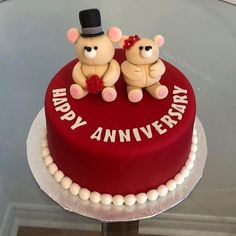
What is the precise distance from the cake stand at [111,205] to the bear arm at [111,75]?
296 millimetres

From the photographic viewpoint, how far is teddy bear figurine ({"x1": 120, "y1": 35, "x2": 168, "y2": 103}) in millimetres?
1125

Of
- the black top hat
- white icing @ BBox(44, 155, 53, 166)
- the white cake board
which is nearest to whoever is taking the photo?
the black top hat

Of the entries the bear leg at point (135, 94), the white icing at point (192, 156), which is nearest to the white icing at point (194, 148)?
the white icing at point (192, 156)

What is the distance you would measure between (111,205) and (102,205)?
2cm

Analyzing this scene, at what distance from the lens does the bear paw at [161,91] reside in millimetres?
1171

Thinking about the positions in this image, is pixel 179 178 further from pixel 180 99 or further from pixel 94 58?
pixel 94 58

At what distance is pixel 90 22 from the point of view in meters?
1.09

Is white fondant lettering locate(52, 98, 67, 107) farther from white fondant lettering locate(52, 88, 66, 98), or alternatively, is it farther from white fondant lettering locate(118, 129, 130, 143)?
white fondant lettering locate(118, 129, 130, 143)

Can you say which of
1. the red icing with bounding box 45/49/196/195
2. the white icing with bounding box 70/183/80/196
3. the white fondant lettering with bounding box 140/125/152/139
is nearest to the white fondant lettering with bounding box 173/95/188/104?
the red icing with bounding box 45/49/196/195

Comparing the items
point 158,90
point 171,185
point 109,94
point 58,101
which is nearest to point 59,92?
point 58,101

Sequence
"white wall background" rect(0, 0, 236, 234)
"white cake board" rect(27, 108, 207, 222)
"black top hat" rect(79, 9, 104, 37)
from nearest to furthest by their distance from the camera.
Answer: "black top hat" rect(79, 9, 104, 37) → "white cake board" rect(27, 108, 207, 222) → "white wall background" rect(0, 0, 236, 234)

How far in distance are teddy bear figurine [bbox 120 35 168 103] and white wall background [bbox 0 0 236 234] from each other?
341mm

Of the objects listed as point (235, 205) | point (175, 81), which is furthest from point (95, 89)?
point (235, 205)

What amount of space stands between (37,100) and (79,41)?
1.67 feet
